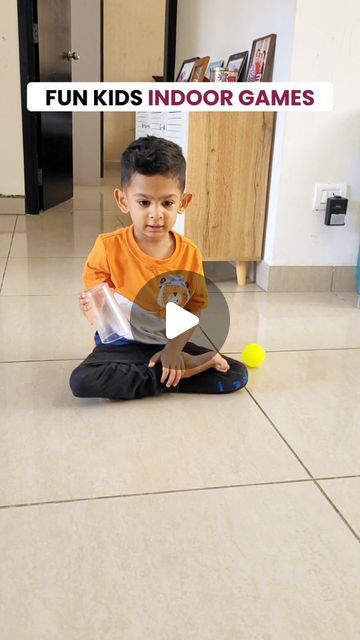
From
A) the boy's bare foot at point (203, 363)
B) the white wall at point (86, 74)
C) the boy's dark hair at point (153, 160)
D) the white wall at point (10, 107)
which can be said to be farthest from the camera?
the white wall at point (86, 74)

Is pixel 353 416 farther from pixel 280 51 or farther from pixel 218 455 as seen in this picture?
pixel 280 51

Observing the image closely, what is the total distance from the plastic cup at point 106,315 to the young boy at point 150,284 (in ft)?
0.04

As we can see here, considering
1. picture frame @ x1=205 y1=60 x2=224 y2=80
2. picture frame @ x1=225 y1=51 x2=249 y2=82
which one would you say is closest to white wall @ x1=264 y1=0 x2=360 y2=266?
picture frame @ x1=225 y1=51 x2=249 y2=82

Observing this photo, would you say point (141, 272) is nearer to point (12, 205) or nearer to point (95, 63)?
point (12, 205)

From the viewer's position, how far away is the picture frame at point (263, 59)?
75.4 inches

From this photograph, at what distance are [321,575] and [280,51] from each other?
1.59 m

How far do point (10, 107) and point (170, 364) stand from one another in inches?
97.2

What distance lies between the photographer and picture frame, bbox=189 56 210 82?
7.55 feet

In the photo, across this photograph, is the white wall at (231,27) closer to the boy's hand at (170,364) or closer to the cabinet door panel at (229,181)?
the cabinet door panel at (229,181)

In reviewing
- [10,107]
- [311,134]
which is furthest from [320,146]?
[10,107]

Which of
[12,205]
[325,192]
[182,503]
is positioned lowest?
[182,503]

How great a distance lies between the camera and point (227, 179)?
1973mm
